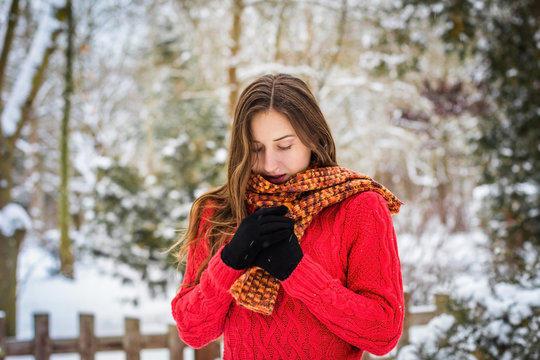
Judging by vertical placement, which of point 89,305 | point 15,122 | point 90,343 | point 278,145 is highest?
point 15,122

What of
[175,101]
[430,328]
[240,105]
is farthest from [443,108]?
[240,105]

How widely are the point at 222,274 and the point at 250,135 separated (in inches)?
19.1

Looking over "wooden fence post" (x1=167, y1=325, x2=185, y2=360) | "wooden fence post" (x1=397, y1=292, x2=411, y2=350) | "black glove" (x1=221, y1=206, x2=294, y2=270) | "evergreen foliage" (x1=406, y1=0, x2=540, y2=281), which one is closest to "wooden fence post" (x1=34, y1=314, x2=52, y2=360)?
"wooden fence post" (x1=167, y1=325, x2=185, y2=360)

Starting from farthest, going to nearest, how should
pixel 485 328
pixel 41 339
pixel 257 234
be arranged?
pixel 41 339 → pixel 485 328 → pixel 257 234

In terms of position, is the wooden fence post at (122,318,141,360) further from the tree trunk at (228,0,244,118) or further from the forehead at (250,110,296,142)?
the forehead at (250,110,296,142)

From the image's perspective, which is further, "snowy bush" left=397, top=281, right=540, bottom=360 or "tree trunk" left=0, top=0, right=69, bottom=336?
"tree trunk" left=0, top=0, right=69, bottom=336

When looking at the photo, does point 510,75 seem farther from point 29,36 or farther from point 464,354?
point 29,36

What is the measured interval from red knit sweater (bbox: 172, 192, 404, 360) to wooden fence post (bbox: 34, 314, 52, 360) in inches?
100

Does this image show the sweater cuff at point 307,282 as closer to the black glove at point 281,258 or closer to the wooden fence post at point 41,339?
the black glove at point 281,258

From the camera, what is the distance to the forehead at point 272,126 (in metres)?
1.55

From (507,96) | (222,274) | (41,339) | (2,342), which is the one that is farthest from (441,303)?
(507,96)

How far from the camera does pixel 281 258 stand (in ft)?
4.42

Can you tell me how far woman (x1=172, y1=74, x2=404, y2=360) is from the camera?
4.43ft

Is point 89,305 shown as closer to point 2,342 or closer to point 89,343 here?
point 2,342
